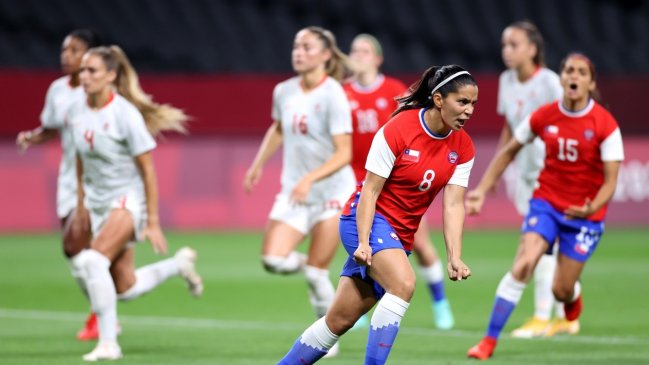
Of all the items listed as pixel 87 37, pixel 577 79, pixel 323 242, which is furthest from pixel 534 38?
pixel 87 37

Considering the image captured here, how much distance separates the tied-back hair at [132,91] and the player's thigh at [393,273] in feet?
10.3

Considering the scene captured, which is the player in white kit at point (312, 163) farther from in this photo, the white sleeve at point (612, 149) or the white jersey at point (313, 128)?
the white sleeve at point (612, 149)

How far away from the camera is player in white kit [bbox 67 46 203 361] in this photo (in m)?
8.62

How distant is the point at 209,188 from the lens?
2030cm

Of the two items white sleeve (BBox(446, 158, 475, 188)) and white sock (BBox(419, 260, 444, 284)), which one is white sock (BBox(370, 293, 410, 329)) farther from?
white sock (BBox(419, 260, 444, 284))

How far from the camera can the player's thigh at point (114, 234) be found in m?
8.70

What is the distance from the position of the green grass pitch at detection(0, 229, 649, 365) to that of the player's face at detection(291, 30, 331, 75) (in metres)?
2.14

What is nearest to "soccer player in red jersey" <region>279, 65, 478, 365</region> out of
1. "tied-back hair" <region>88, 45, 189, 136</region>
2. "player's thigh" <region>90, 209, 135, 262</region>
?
"player's thigh" <region>90, 209, 135, 262</region>

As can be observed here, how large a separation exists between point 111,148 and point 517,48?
3767 mm

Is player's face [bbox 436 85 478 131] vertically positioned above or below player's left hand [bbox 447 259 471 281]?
above

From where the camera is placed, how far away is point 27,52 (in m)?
21.8

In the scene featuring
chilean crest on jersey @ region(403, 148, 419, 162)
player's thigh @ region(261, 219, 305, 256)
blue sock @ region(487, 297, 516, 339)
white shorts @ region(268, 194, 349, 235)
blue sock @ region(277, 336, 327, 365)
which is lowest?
blue sock @ region(487, 297, 516, 339)

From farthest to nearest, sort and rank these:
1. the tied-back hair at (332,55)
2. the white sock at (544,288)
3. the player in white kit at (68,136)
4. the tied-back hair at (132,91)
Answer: the white sock at (544,288), the player in white kit at (68,136), the tied-back hair at (332,55), the tied-back hair at (132,91)

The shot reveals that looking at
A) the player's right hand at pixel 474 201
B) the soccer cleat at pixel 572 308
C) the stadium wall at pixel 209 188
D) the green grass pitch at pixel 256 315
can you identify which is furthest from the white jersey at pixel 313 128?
the stadium wall at pixel 209 188
